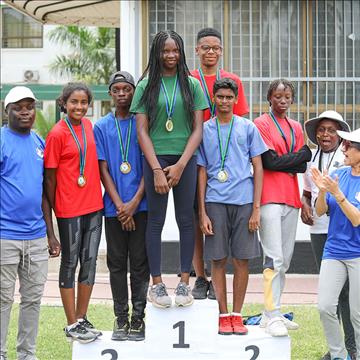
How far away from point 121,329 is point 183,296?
24.8 inches

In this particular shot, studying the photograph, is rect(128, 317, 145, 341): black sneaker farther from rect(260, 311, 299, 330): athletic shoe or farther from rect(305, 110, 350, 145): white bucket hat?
rect(305, 110, 350, 145): white bucket hat

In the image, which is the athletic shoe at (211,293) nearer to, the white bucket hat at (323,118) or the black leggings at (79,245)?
the black leggings at (79,245)

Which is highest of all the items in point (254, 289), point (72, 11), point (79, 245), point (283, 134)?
point (72, 11)

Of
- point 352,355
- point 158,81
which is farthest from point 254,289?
point 158,81

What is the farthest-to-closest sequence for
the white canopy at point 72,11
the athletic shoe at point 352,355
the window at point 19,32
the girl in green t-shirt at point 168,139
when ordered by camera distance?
the window at point 19,32
the white canopy at point 72,11
the athletic shoe at point 352,355
the girl in green t-shirt at point 168,139

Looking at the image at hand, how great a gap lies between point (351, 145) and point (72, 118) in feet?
6.92

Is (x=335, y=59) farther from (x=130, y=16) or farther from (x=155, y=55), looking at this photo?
(x=155, y=55)

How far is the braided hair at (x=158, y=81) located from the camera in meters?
6.65

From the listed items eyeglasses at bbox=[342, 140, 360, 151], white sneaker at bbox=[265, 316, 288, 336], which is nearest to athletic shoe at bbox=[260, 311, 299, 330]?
white sneaker at bbox=[265, 316, 288, 336]

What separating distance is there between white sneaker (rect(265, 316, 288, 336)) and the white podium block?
48 mm

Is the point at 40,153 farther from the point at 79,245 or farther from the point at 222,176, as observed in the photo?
the point at 222,176

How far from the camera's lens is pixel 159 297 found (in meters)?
6.71

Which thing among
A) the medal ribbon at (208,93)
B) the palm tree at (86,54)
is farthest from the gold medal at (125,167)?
the palm tree at (86,54)

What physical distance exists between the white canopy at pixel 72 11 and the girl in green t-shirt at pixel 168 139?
717 cm
